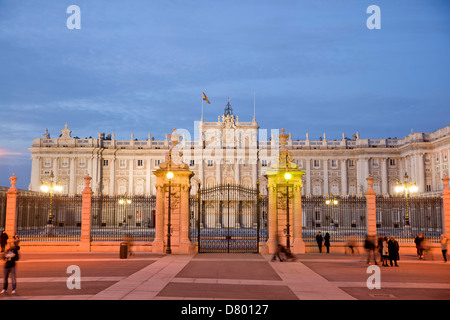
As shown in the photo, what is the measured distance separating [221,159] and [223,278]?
6995 cm

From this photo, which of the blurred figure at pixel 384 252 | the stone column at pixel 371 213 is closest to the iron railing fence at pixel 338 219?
the stone column at pixel 371 213

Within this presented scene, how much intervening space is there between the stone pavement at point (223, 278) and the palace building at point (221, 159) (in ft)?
202

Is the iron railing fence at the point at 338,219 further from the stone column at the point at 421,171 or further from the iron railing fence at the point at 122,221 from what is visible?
the stone column at the point at 421,171

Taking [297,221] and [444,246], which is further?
[297,221]

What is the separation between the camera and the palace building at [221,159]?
83.6 m

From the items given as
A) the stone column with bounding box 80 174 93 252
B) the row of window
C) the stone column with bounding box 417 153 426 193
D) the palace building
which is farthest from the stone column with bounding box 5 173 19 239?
the stone column with bounding box 417 153 426 193

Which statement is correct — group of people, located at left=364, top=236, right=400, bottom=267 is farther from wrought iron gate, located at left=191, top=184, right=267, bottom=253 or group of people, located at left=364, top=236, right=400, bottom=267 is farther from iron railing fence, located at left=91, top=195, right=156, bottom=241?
iron railing fence, located at left=91, top=195, right=156, bottom=241

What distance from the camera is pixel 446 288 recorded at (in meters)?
13.4

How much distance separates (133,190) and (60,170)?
15.2m

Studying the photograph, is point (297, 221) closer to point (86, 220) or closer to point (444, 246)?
point (444, 246)

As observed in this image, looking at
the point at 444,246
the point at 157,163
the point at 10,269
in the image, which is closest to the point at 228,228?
the point at 444,246

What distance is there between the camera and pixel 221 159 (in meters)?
84.8

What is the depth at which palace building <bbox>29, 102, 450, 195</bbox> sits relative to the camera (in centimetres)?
8362

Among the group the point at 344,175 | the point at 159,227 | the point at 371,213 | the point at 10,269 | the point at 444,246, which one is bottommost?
the point at 444,246
